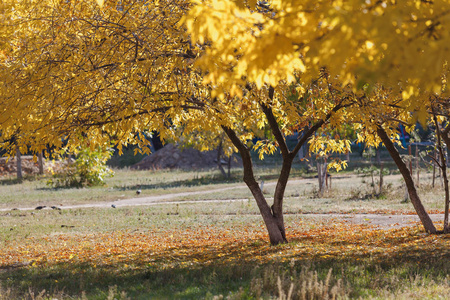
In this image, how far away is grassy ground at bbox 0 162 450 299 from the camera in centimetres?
539

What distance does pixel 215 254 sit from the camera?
842cm

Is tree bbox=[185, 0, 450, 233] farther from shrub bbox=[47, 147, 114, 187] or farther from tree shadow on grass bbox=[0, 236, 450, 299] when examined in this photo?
shrub bbox=[47, 147, 114, 187]

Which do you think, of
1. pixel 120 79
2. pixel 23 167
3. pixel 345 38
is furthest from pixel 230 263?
pixel 23 167

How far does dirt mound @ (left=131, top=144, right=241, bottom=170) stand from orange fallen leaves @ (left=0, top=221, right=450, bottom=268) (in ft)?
94.1

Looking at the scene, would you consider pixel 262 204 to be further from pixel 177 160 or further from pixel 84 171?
pixel 177 160

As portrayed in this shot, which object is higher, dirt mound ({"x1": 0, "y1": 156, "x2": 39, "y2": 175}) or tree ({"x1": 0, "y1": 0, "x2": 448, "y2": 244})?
tree ({"x1": 0, "y1": 0, "x2": 448, "y2": 244})

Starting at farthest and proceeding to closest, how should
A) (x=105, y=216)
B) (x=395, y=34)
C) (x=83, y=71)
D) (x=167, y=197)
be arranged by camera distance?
(x=167, y=197) < (x=105, y=216) < (x=83, y=71) < (x=395, y=34)

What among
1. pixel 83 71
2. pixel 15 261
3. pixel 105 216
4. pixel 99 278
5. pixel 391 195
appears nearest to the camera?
pixel 99 278

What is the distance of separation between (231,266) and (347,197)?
13679 millimetres

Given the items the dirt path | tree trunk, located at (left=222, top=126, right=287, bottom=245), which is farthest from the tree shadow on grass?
the dirt path

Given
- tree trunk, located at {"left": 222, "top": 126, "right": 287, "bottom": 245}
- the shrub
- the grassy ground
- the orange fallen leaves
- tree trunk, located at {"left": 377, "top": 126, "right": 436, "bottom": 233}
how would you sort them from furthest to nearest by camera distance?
the shrub, tree trunk, located at {"left": 377, "top": 126, "right": 436, "bottom": 233}, tree trunk, located at {"left": 222, "top": 126, "right": 287, "bottom": 245}, the orange fallen leaves, the grassy ground

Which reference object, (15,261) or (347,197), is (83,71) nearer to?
(15,261)

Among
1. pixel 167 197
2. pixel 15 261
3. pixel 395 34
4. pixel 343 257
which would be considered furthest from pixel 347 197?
pixel 395 34

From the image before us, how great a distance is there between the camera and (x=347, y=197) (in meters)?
19.5
